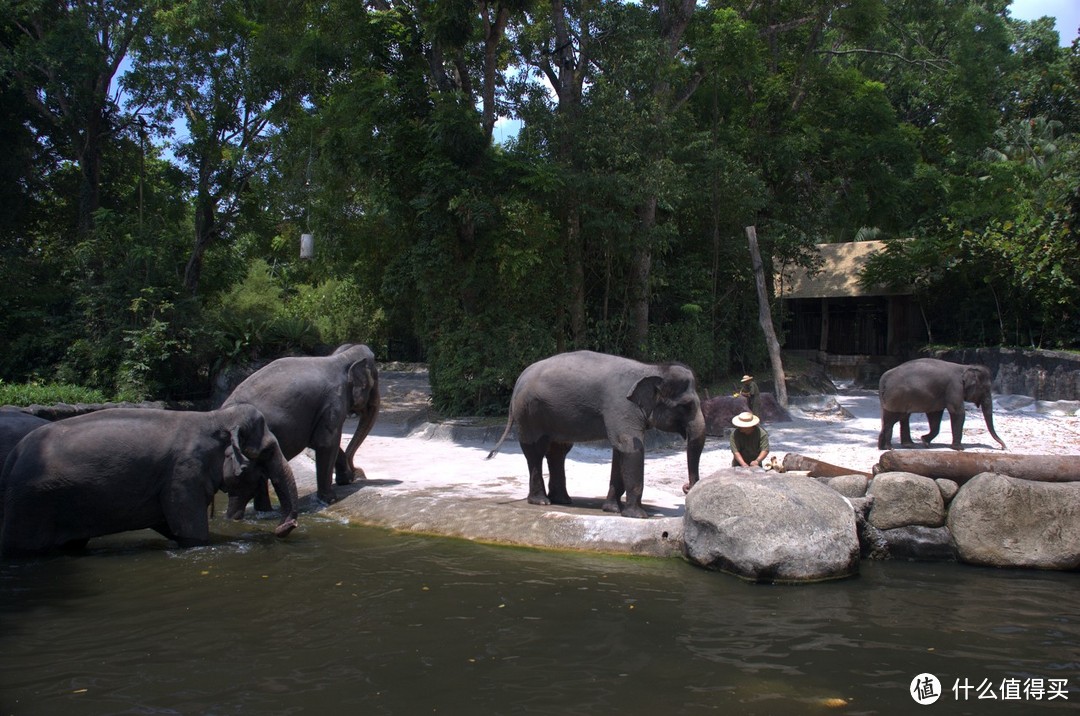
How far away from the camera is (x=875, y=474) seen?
30.3 feet

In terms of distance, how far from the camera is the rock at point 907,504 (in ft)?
28.6

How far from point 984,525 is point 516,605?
4.96 meters

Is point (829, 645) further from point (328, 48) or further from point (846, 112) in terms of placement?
point (846, 112)

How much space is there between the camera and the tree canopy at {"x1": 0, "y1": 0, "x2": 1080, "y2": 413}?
1644 centimetres

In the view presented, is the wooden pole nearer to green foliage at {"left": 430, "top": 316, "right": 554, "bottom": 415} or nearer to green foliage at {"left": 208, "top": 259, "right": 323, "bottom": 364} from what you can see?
green foliage at {"left": 430, "top": 316, "right": 554, "bottom": 415}

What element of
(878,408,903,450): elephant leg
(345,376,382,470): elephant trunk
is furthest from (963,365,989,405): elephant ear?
(345,376,382,470): elephant trunk

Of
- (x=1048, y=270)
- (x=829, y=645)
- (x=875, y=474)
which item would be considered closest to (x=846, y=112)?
(x=1048, y=270)

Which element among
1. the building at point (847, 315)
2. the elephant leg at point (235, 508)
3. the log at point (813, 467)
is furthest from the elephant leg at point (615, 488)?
the building at point (847, 315)

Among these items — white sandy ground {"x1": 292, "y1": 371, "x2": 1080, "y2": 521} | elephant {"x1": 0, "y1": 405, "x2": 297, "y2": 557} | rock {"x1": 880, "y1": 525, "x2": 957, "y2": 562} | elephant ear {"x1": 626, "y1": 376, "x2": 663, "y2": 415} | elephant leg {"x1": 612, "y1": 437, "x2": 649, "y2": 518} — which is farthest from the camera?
white sandy ground {"x1": 292, "y1": 371, "x2": 1080, "y2": 521}

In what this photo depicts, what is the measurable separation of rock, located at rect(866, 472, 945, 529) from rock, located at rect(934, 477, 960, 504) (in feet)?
0.24

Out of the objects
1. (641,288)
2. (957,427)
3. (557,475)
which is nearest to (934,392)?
(957,427)

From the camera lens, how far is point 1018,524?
838cm

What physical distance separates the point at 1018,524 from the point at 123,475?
347 inches

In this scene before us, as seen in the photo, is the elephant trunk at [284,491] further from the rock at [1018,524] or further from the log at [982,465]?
the rock at [1018,524]
